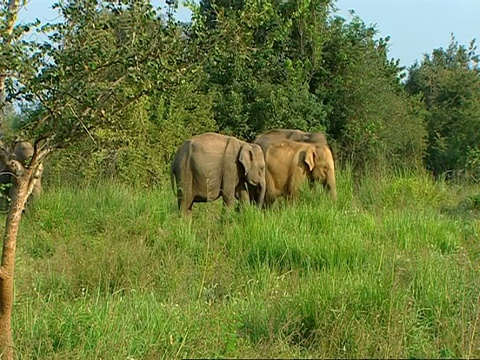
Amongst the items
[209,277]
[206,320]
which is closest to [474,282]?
[206,320]

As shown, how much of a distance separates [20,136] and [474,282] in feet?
9.53

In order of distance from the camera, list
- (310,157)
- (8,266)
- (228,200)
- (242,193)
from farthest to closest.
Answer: (310,157), (242,193), (228,200), (8,266)

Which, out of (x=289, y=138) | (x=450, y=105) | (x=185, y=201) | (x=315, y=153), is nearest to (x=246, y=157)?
(x=185, y=201)

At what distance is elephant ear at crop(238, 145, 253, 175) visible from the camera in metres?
9.95

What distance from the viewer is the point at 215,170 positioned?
957 centimetres

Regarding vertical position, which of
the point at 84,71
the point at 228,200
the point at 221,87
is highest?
the point at 221,87

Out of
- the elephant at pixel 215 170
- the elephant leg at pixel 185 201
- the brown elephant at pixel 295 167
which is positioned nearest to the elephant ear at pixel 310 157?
the brown elephant at pixel 295 167

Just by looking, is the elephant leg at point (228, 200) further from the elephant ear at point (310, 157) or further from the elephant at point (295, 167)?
the elephant ear at point (310, 157)

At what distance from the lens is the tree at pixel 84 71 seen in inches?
130

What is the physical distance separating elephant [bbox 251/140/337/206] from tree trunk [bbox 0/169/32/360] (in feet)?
24.9

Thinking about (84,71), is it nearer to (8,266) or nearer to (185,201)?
(8,266)

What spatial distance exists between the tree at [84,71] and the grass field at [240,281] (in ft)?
3.68

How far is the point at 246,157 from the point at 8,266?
20.9ft

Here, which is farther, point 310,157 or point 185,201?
point 310,157
